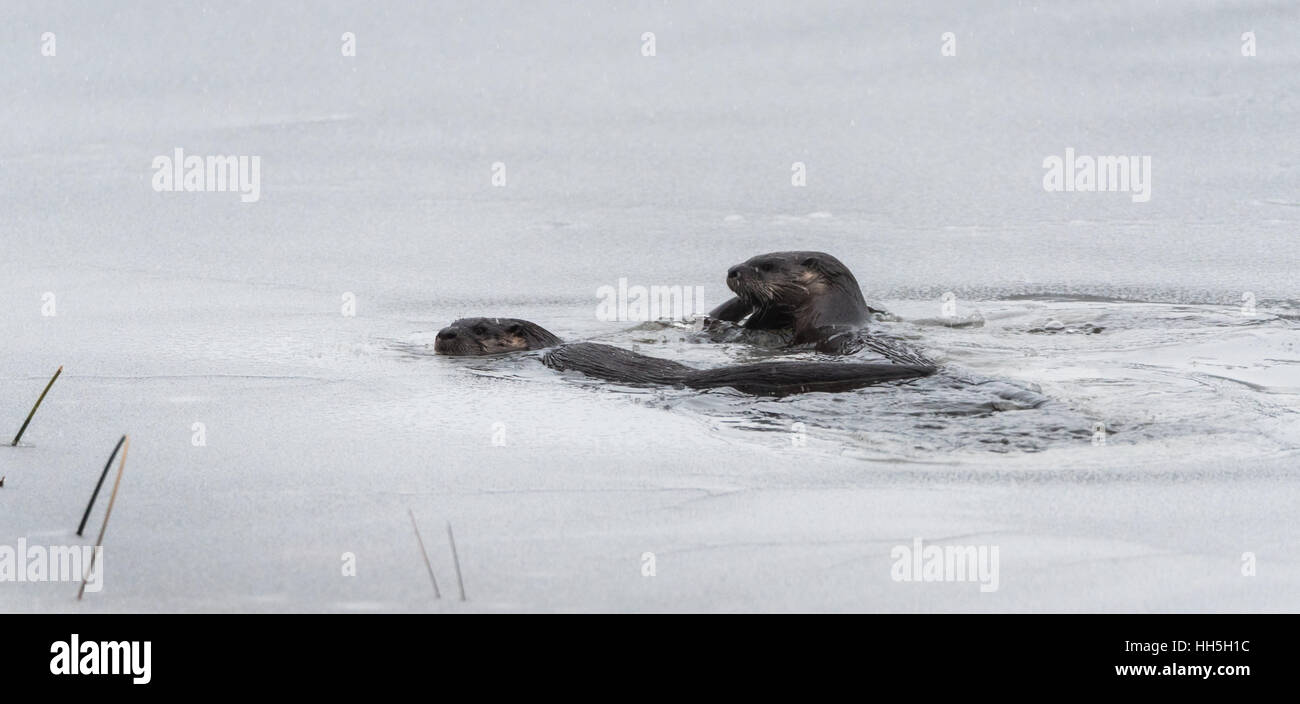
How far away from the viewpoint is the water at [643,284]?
257 centimetres

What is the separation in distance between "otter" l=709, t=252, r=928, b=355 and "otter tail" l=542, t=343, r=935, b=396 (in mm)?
946

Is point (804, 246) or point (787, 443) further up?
point (804, 246)

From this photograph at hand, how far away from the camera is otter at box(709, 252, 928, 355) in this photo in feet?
16.8

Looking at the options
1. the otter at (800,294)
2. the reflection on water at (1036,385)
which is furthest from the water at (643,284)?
the otter at (800,294)

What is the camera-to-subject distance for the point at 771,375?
3922mm

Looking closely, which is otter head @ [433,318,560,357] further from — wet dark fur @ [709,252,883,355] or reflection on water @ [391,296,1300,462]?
wet dark fur @ [709,252,883,355]

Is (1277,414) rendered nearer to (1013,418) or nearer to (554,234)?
(1013,418)

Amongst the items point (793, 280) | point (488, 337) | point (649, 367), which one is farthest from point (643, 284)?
point (649, 367)

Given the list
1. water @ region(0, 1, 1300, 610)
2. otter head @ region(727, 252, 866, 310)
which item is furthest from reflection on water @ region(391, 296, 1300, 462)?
otter head @ region(727, 252, 866, 310)

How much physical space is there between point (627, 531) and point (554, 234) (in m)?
3.96

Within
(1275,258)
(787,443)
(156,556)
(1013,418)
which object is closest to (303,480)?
(156,556)

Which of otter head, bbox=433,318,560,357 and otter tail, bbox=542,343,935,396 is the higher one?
otter head, bbox=433,318,560,357
